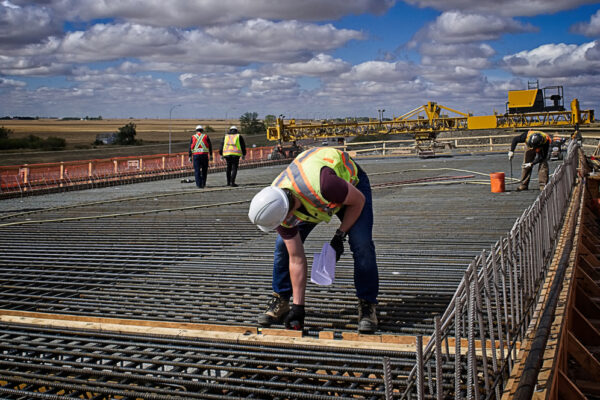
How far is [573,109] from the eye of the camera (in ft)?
110

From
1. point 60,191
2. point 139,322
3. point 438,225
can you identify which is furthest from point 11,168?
point 139,322

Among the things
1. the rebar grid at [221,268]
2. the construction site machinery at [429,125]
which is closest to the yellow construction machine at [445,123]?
the construction site machinery at [429,125]

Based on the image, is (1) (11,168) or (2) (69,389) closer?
(2) (69,389)

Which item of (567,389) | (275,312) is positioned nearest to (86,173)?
(275,312)

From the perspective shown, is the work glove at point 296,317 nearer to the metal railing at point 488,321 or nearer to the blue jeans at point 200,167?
the metal railing at point 488,321

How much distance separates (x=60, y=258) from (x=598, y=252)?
7.69 metres

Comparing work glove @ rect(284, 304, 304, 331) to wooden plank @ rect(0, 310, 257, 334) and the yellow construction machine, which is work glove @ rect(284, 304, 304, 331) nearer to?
wooden plank @ rect(0, 310, 257, 334)

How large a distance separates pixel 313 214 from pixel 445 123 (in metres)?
35.3

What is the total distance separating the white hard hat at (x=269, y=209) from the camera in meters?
3.91

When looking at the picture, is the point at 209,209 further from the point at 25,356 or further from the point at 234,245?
the point at 25,356

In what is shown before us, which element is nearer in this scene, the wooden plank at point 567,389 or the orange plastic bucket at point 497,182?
the wooden plank at point 567,389

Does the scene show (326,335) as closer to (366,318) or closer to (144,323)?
(366,318)

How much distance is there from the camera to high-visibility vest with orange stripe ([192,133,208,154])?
51.6 feet

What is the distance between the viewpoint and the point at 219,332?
14.0ft
